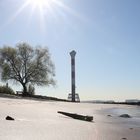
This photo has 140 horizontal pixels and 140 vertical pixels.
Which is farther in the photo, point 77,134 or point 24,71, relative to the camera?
point 24,71

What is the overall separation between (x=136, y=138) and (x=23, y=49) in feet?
169

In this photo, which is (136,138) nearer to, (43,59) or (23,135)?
(23,135)

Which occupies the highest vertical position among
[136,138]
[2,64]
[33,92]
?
[2,64]

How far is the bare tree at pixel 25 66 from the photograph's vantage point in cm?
5619

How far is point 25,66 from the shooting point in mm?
56594

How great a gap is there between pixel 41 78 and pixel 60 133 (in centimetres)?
4982

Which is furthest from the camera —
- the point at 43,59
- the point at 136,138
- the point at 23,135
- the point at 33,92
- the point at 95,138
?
the point at 43,59

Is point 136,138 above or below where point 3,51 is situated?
below

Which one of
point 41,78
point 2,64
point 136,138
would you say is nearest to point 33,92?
point 41,78

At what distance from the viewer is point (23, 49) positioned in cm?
5781

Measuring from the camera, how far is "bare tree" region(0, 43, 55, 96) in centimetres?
5619

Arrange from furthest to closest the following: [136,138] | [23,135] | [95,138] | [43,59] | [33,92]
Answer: [43,59] → [33,92] → [136,138] → [95,138] → [23,135]

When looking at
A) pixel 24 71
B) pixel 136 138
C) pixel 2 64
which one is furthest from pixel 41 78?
pixel 136 138

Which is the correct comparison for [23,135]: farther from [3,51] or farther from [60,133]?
[3,51]
